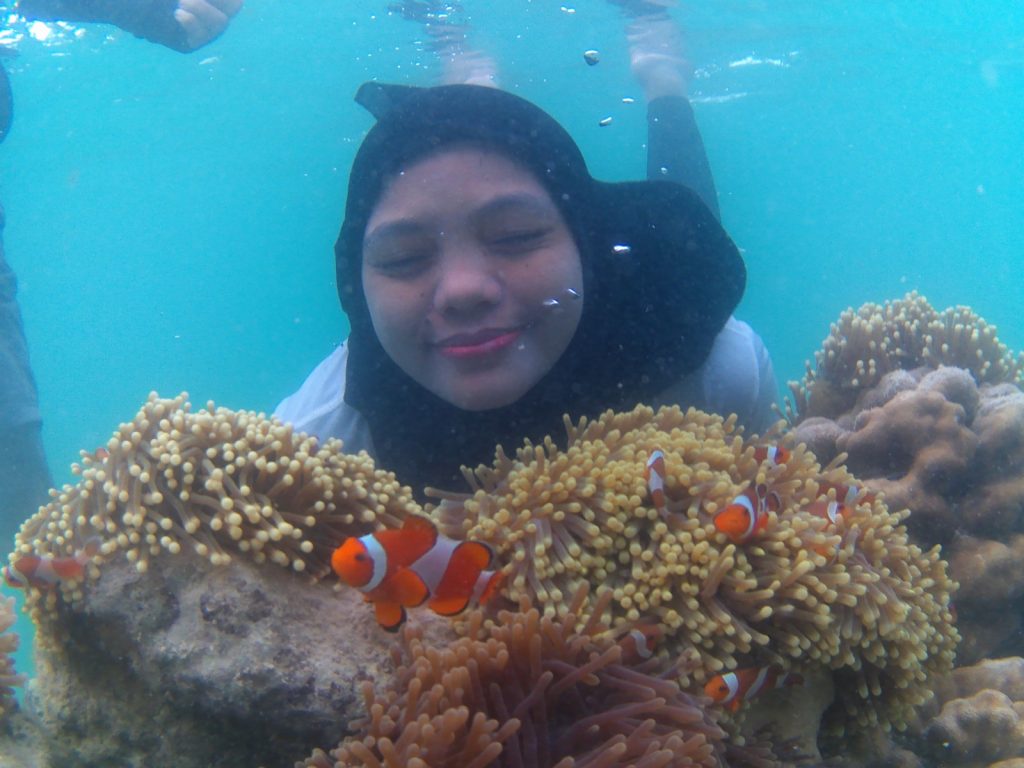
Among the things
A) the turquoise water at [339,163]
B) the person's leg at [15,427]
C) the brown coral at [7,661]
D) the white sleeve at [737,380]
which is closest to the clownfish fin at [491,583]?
the brown coral at [7,661]

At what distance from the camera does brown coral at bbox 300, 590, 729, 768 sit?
1.67 m

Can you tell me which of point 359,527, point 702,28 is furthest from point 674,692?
point 702,28

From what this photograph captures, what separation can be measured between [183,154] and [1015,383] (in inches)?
1997

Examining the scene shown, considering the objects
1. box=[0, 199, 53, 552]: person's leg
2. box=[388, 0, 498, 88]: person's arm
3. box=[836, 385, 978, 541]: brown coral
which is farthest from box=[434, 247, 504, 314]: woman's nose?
box=[388, 0, 498, 88]: person's arm

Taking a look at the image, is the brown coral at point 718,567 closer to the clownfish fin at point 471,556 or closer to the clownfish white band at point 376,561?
the clownfish fin at point 471,556

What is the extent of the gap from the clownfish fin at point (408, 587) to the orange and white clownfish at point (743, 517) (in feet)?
2.95

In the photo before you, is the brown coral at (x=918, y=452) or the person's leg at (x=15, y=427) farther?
the person's leg at (x=15, y=427)

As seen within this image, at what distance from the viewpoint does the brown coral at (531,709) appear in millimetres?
1665

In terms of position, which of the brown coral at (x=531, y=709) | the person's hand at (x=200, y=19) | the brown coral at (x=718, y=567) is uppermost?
the person's hand at (x=200, y=19)

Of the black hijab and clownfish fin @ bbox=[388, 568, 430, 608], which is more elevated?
the black hijab

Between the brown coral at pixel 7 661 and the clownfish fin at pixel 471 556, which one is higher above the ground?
the clownfish fin at pixel 471 556

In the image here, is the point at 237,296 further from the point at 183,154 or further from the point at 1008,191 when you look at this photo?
the point at 1008,191

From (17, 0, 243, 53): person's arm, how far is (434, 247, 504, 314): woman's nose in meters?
6.39

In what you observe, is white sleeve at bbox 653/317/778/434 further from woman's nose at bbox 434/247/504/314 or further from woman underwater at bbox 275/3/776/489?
woman's nose at bbox 434/247/504/314
